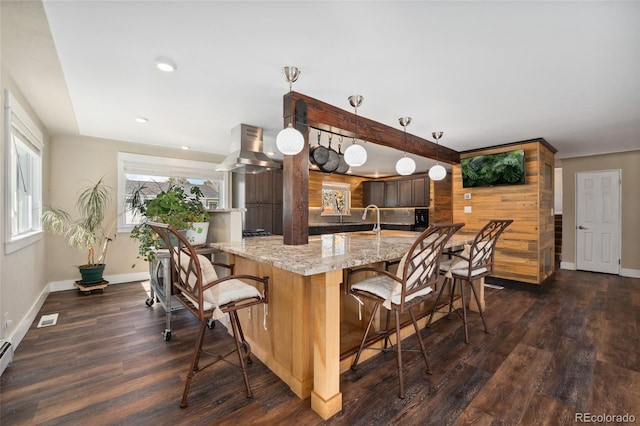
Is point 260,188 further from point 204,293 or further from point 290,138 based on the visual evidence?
point 204,293

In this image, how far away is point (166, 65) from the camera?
2.08m

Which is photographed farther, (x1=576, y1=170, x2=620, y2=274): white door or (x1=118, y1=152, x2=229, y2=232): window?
(x1=576, y1=170, x2=620, y2=274): white door

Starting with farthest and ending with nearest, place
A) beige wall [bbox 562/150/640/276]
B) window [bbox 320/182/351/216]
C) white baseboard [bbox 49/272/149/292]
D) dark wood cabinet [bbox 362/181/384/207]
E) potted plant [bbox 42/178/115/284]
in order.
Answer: dark wood cabinet [bbox 362/181/384/207] → window [bbox 320/182/351/216] → beige wall [bbox 562/150/640/276] → white baseboard [bbox 49/272/149/292] → potted plant [bbox 42/178/115/284]

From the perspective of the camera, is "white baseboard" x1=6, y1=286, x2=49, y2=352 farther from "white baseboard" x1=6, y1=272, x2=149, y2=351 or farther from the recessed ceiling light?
the recessed ceiling light

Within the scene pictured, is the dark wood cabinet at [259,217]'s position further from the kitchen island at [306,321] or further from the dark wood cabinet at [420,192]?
the dark wood cabinet at [420,192]

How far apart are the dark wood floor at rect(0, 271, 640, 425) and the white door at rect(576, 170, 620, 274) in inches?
115

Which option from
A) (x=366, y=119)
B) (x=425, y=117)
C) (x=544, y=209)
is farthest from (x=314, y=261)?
(x=544, y=209)

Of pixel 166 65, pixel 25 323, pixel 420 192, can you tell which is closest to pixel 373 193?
pixel 420 192

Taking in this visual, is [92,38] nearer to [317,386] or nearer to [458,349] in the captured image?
[317,386]

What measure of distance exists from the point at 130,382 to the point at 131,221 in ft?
11.2

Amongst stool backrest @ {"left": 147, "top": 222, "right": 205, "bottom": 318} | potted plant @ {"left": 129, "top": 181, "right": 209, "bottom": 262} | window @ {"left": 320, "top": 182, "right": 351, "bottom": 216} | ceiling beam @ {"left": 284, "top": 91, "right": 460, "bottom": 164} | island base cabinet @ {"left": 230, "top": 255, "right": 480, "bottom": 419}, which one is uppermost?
ceiling beam @ {"left": 284, "top": 91, "right": 460, "bottom": 164}

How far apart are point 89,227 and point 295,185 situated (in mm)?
3330

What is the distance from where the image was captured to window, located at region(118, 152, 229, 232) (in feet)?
14.7

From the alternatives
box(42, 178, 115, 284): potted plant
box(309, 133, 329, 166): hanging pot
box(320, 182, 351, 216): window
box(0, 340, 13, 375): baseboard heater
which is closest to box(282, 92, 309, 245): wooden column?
box(309, 133, 329, 166): hanging pot
